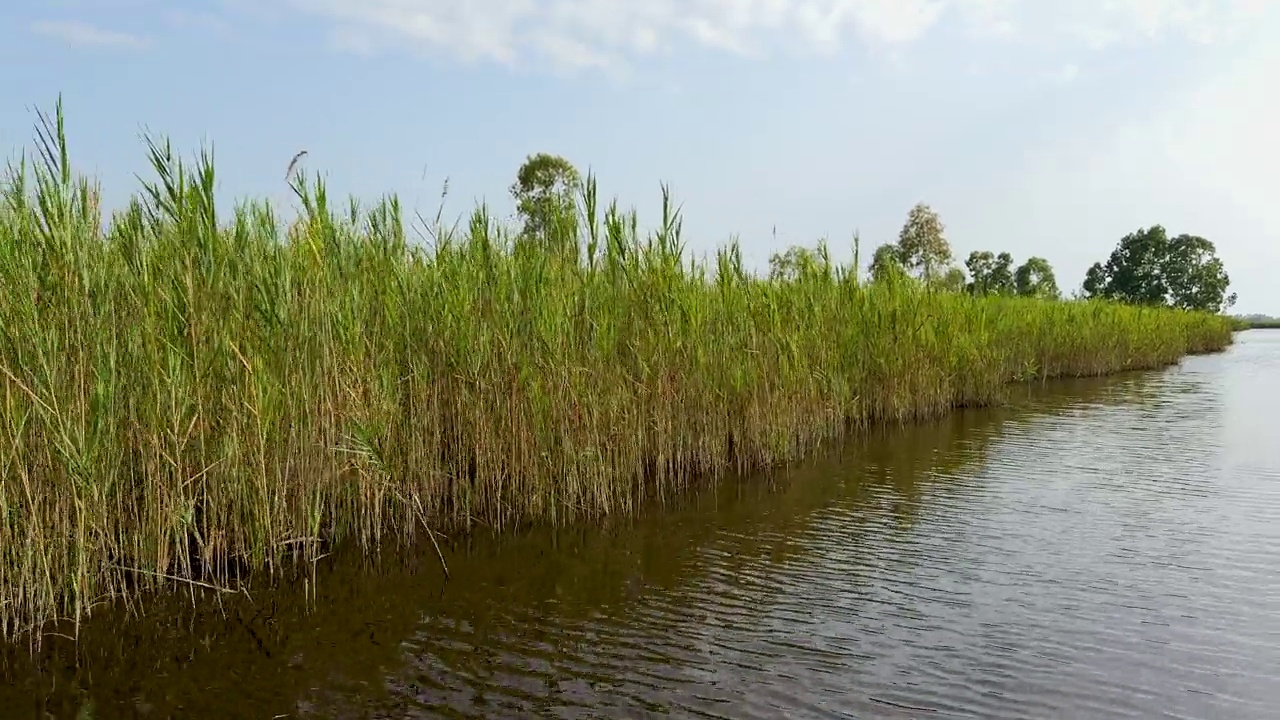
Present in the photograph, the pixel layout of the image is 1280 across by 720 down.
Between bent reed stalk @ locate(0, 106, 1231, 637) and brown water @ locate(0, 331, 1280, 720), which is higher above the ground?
bent reed stalk @ locate(0, 106, 1231, 637)

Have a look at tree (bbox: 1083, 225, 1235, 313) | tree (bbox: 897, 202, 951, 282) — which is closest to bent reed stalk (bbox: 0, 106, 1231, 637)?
tree (bbox: 897, 202, 951, 282)

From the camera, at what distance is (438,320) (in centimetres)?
548

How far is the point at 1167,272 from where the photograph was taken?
54406mm

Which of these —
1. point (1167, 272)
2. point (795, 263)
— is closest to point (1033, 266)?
point (1167, 272)

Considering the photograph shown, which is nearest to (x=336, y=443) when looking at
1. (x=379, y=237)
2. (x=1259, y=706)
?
(x=379, y=237)

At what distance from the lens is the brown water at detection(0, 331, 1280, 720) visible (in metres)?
3.32

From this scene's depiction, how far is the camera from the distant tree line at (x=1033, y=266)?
37.1 ft

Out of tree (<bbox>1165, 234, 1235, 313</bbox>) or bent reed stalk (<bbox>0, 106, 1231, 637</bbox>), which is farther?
tree (<bbox>1165, 234, 1235, 313</bbox>)

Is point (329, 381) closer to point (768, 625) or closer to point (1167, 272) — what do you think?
point (768, 625)

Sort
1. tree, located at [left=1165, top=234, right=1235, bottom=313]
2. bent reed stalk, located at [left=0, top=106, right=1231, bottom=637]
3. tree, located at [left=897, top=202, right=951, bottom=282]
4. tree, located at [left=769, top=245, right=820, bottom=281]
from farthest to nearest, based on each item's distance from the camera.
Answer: tree, located at [left=1165, top=234, right=1235, bottom=313] → tree, located at [left=897, top=202, right=951, bottom=282] → tree, located at [left=769, top=245, right=820, bottom=281] → bent reed stalk, located at [left=0, top=106, right=1231, bottom=637]

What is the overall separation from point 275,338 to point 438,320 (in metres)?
1.23

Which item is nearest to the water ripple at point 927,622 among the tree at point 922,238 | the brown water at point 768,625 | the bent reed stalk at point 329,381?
the brown water at point 768,625

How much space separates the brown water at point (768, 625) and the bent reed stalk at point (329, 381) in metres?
0.40

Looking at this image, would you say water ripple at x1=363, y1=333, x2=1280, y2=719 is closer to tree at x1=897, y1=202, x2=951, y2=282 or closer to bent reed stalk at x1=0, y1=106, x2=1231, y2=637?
bent reed stalk at x1=0, y1=106, x2=1231, y2=637
